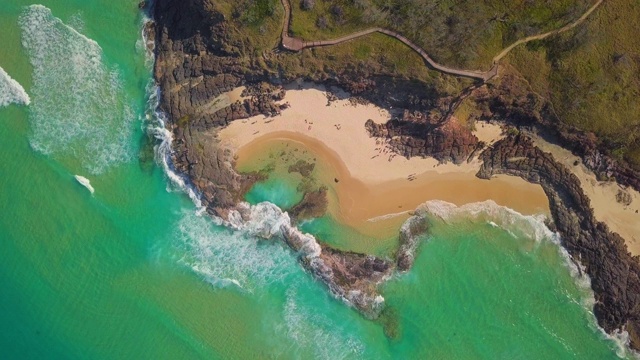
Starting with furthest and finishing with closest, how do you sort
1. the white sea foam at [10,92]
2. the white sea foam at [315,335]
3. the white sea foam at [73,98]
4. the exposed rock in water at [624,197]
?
the white sea foam at [10,92], the white sea foam at [73,98], the white sea foam at [315,335], the exposed rock in water at [624,197]

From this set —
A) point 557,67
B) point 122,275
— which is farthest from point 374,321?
point 557,67

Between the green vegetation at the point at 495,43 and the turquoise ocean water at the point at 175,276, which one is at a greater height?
the green vegetation at the point at 495,43

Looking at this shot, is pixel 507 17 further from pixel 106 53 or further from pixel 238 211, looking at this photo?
pixel 106 53

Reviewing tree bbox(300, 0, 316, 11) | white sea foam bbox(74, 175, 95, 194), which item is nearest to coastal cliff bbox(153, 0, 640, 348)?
tree bbox(300, 0, 316, 11)

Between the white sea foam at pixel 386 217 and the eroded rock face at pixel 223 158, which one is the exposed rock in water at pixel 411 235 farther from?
the eroded rock face at pixel 223 158

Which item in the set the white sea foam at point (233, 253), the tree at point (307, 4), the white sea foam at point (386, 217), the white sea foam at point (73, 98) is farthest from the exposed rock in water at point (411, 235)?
the white sea foam at point (73, 98)

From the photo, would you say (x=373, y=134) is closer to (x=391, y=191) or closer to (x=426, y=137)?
(x=426, y=137)

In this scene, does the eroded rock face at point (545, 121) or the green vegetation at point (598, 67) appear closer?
the green vegetation at point (598, 67)

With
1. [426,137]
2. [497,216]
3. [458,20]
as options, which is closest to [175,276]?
[426,137]
